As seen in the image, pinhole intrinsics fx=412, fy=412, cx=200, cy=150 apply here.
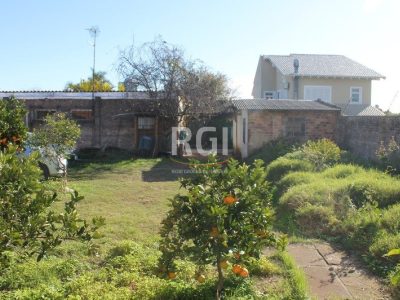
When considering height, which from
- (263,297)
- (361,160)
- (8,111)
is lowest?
(263,297)

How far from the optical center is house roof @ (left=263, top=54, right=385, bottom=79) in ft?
87.3

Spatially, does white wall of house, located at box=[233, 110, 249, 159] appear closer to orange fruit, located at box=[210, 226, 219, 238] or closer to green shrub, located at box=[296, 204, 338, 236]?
green shrub, located at box=[296, 204, 338, 236]

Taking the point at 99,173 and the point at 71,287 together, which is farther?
the point at 99,173

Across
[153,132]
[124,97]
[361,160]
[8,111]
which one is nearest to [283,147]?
[361,160]

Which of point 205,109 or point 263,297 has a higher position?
point 205,109

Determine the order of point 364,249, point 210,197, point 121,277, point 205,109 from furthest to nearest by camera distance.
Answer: point 205,109 → point 364,249 → point 121,277 → point 210,197

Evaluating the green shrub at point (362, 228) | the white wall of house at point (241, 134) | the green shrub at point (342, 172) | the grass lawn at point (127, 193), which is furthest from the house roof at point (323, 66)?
the green shrub at point (362, 228)

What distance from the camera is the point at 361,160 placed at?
12766mm

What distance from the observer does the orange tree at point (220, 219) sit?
12.3ft

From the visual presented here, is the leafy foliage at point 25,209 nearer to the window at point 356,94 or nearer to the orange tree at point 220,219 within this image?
the orange tree at point 220,219

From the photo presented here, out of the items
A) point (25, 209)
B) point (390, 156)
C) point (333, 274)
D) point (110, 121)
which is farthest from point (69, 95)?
point (25, 209)

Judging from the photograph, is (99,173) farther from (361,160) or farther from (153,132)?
(361,160)

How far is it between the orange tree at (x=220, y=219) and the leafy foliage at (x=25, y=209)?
1.16 metres

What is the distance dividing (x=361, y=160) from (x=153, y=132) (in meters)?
10.1
